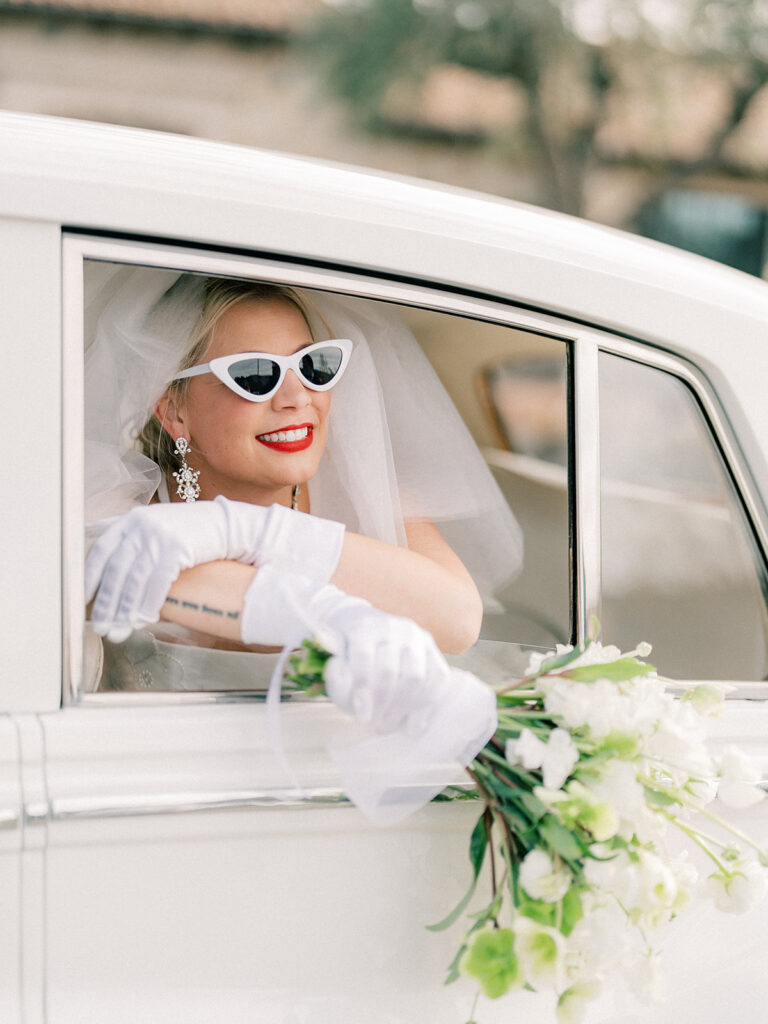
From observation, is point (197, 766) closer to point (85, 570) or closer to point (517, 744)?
point (85, 570)

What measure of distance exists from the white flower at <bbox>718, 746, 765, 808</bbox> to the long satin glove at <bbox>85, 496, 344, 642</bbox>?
62 cm

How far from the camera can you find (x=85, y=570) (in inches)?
54.0

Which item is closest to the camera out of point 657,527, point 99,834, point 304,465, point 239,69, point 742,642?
point 99,834

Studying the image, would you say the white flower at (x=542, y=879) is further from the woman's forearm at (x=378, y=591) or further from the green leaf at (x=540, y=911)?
the woman's forearm at (x=378, y=591)

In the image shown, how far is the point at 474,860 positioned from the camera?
4.42 ft

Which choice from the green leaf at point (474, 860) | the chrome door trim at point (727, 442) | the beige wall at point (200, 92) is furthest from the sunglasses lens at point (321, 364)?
the beige wall at point (200, 92)

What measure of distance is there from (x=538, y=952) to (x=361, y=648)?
437 mm

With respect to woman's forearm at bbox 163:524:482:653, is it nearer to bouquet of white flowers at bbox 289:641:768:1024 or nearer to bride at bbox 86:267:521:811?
bride at bbox 86:267:521:811

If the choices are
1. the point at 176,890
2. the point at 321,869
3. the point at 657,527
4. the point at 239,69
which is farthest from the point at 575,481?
the point at 239,69

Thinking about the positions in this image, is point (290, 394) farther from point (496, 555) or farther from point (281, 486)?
point (496, 555)

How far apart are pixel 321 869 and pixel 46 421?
702 mm

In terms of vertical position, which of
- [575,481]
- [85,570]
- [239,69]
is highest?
[239,69]

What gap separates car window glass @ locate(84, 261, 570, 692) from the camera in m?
1.46

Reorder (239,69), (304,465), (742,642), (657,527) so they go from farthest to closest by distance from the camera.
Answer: (239,69) → (657,527) → (742,642) → (304,465)
